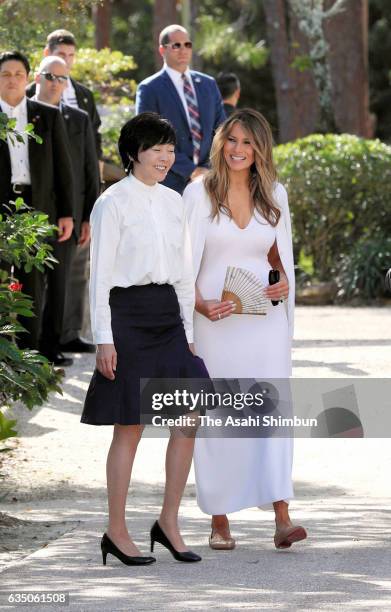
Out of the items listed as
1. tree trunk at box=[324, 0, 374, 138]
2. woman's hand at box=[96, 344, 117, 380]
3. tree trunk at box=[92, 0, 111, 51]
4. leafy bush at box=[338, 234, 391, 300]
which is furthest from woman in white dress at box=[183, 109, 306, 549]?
tree trunk at box=[92, 0, 111, 51]

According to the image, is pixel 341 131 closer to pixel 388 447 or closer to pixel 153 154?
pixel 388 447

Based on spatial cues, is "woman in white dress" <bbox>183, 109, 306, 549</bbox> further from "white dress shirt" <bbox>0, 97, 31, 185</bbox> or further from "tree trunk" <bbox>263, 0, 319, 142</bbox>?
"tree trunk" <bbox>263, 0, 319, 142</bbox>

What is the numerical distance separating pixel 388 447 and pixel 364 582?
324 cm

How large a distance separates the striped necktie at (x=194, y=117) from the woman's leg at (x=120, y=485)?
16.0 ft

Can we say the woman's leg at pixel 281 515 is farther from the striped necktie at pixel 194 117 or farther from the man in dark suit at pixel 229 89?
the man in dark suit at pixel 229 89

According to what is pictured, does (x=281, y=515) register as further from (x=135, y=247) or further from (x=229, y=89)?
(x=229, y=89)

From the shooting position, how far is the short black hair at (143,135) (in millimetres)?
6066

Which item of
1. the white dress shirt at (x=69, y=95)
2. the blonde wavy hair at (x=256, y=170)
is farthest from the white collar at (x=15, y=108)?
the blonde wavy hair at (x=256, y=170)

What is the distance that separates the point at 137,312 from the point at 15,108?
3.97 meters

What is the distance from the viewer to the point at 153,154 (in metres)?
6.06

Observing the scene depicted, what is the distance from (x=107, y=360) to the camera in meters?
5.86

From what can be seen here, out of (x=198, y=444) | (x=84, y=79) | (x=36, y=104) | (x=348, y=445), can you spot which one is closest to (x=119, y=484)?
(x=198, y=444)

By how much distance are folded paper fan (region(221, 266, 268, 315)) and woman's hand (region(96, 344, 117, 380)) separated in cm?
70

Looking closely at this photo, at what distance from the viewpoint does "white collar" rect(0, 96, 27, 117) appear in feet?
31.5
